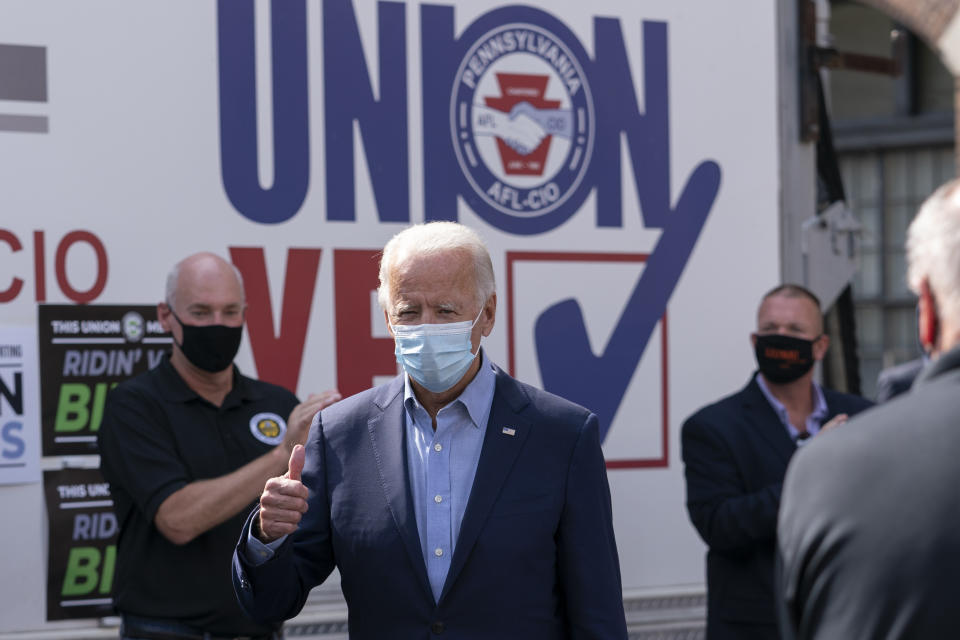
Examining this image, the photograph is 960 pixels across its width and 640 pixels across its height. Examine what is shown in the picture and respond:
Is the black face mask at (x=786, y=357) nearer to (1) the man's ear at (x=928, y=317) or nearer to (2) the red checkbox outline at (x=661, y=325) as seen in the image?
(2) the red checkbox outline at (x=661, y=325)

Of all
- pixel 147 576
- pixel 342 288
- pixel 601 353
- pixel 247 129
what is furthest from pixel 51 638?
pixel 601 353

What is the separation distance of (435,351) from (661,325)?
207 centimetres

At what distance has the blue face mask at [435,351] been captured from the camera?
2.37 m

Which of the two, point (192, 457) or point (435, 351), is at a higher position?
point (435, 351)

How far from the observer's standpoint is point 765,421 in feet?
12.6

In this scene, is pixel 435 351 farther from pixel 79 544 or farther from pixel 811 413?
pixel 811 413

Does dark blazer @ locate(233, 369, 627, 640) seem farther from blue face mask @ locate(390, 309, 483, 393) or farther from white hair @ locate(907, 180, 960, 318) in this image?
white hair @ locate(907, 180, 960, 318)

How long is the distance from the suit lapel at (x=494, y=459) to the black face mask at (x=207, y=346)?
1182 mm

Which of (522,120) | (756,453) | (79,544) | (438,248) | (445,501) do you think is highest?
(522,120)

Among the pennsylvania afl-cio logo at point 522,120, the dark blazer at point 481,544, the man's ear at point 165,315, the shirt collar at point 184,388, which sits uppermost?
the pennsylvania afl-cio logo at point 522,120

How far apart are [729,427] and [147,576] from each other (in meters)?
1.81

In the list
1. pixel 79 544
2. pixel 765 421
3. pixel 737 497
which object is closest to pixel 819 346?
pixel 765 421

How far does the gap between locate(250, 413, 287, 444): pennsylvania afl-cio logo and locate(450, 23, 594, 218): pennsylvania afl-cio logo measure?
1112mm

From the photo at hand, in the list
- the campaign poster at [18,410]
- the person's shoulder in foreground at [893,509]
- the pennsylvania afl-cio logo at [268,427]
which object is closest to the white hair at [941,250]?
the person's shoulder in foreground at [893,509]
